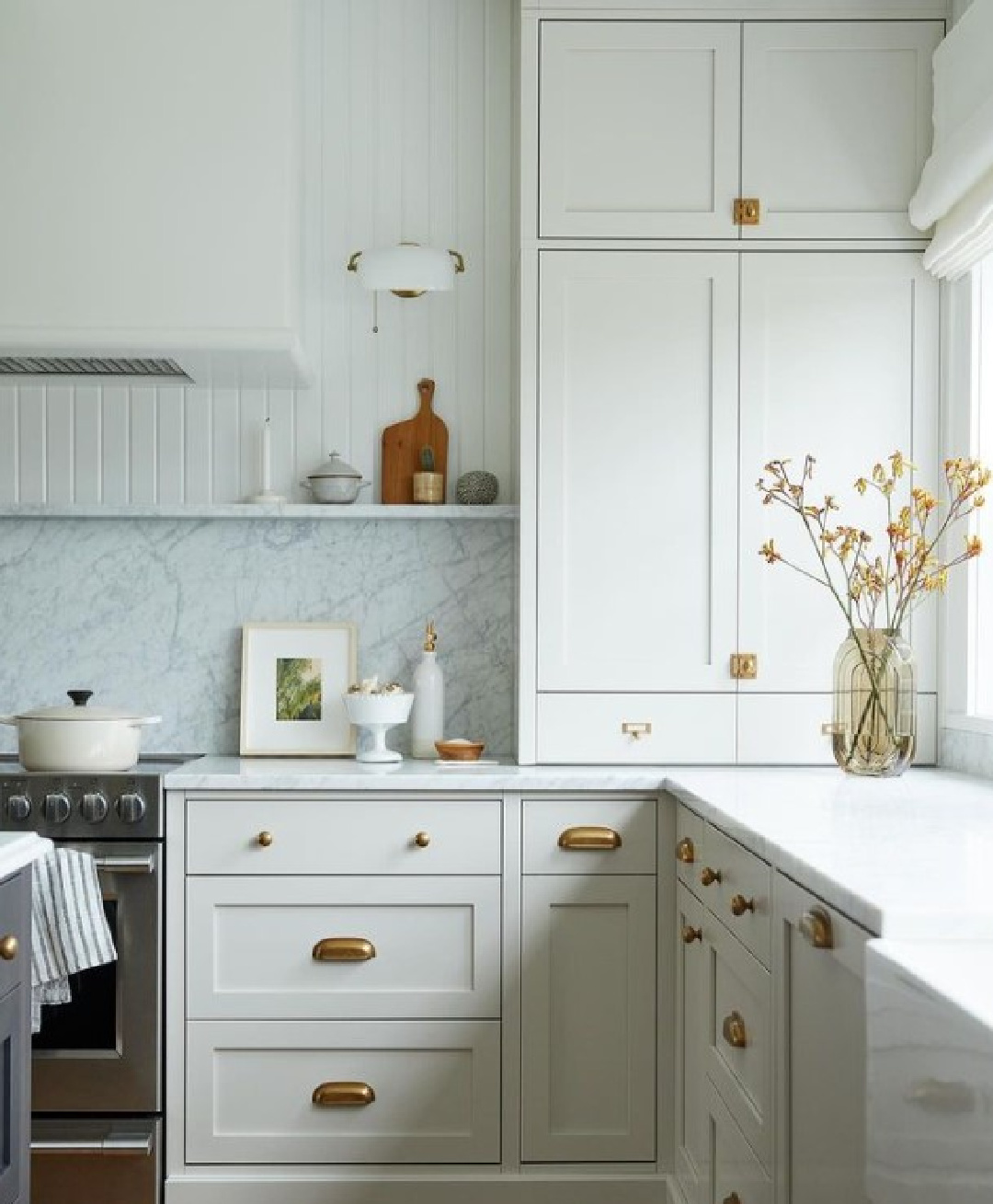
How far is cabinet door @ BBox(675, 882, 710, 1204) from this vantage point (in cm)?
253

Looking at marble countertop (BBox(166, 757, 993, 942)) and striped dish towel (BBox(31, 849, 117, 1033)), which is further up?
marble countertop (BBox(166, 757, 993, 942))

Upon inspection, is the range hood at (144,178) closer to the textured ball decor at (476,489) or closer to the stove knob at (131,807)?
the textured ball decor at (476,489)

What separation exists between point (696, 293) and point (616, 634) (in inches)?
31.2

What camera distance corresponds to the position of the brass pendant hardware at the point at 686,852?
8.69ft

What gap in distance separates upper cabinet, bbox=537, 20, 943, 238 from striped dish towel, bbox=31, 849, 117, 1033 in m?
1.70

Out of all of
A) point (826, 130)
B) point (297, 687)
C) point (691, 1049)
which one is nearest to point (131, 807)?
point (297, 687)

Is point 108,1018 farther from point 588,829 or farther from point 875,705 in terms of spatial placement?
point 875,705

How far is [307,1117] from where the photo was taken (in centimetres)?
289

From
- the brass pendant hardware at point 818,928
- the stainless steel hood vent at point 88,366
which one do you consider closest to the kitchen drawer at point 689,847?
the brass pendant hardware at point 818,928

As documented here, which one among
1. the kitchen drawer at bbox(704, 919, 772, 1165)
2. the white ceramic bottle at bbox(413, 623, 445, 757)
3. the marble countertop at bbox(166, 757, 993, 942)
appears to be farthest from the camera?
the white ceramic bottle at bbox(413, 623, 445, 757)

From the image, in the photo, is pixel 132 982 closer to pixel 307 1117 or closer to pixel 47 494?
pixel 307 1117

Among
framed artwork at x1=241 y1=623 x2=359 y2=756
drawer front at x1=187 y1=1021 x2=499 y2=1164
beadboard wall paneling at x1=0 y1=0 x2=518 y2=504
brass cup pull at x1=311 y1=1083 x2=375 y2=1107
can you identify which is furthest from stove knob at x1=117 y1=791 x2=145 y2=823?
beadboard wall paneling at x1=0 y1=0 x2=518 y2=504

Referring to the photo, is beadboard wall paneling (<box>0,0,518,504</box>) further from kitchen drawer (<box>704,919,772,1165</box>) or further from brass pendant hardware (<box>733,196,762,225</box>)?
kitchen drawer (<box>704,919,772,1165</box>)

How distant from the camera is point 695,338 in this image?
313cm
